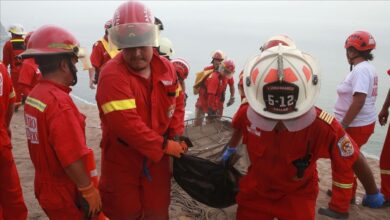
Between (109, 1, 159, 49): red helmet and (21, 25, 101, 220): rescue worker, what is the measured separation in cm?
32

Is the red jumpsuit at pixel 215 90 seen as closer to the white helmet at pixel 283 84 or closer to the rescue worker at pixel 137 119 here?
the rescue worker at pixel 137 119

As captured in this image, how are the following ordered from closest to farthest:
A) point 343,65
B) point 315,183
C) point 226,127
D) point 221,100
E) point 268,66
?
point 268,66
point 315,183
point 226,127
point 221,100
point 343,65

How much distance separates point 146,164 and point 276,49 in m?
1.31

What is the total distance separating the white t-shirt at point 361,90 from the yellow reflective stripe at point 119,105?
8.41ft

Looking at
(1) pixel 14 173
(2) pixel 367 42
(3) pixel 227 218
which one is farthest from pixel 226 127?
(1) pixel 14 173

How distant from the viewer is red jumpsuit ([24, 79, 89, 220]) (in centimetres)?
205

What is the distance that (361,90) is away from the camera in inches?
143

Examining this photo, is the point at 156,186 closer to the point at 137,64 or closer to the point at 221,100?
the point at 137,64

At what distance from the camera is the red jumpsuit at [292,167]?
2123mm

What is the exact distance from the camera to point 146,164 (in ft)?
8.62

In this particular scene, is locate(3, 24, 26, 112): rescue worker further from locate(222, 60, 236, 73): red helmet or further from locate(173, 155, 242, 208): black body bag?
locate(173, 155, 242, 208): black body bag

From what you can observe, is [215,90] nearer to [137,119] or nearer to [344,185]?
[137,119]

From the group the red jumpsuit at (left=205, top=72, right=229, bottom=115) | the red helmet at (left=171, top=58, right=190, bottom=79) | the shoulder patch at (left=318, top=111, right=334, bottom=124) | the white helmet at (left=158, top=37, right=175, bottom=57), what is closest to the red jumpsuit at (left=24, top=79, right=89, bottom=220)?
the shoulder patch at (left=318, top=111, right=334, bottom=124)

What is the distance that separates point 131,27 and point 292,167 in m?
1.42
